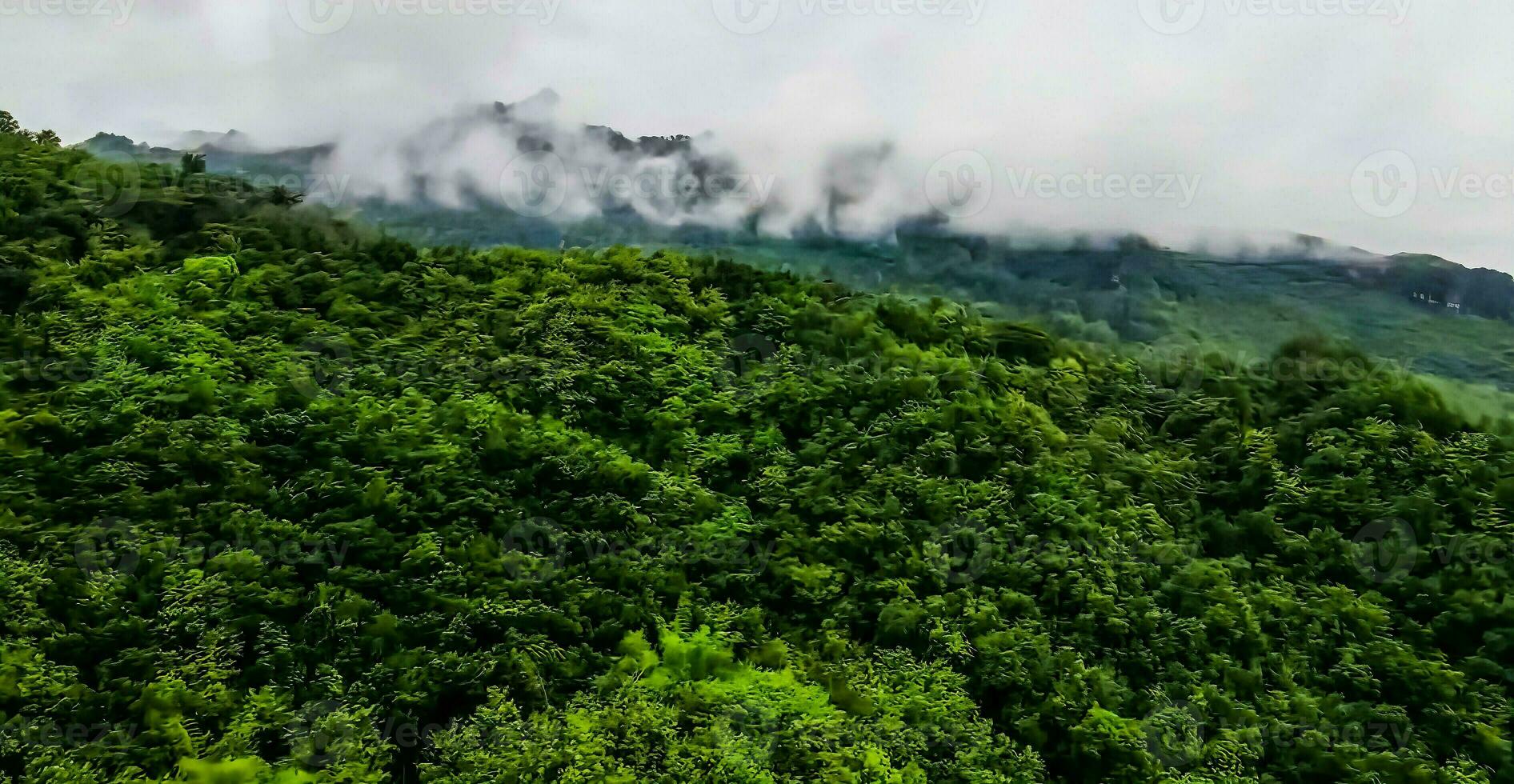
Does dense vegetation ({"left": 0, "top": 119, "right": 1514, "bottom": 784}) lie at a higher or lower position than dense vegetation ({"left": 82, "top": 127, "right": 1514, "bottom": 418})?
lower

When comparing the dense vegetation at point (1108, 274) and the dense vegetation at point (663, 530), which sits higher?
the dense vegetation at point (1108, 274)

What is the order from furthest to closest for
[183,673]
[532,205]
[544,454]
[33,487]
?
1. [532,205]
2. [544,454]
3. [33,487]
4. [183,673]

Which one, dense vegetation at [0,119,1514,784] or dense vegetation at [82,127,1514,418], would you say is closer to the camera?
dense vegetation at [0,119,1514,784]

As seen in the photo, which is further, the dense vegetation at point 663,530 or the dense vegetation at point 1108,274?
the dense vegetation at point 1108,274

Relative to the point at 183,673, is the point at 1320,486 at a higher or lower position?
higher

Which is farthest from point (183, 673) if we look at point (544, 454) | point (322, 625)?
point (544, 454)

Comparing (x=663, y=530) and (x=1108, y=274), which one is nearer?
(x=663, y=530)

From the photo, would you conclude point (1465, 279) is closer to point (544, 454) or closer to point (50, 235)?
point (544, 454)

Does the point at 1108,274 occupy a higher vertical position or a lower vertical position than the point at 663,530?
higher
